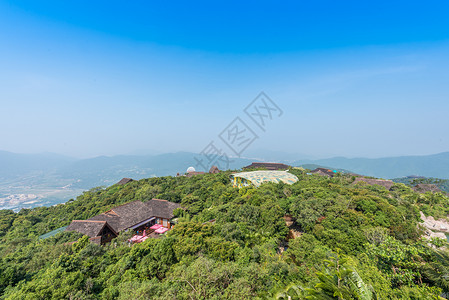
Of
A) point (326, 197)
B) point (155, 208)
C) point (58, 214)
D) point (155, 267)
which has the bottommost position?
point (58, 214)

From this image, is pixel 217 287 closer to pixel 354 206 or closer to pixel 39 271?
pixel 39 271

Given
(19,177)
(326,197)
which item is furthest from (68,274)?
(19,177)

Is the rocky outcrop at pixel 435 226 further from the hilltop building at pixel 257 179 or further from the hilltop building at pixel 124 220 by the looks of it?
the hilltop building at pixel 124 220

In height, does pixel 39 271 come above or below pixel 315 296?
below

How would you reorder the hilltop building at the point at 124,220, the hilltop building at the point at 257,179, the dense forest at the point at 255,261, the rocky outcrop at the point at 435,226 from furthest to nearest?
the hilltop building at the point at 257,179, the rocky outcrop at the point at 435,226, the hilltop building at the point at 124,220, the dense forest at the point at 255,261

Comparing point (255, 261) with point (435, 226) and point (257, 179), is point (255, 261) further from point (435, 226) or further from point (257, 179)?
point (435, 226)

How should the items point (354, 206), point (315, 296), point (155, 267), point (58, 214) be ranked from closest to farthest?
point (315, 296)
point (155, 267)
point (354, 206)
point (58, 214)

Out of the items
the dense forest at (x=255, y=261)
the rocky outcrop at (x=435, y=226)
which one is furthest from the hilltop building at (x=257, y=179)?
the rocky outcrop at (x=435, y=226)
